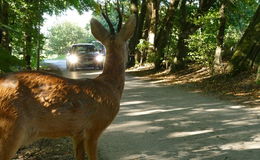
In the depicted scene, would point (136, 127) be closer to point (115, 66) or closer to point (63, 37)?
point (115, 66)

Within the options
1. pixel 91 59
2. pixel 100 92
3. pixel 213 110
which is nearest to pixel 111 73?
pixel 100 92

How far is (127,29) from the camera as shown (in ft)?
13.9

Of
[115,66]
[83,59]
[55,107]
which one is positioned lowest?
[55,107]

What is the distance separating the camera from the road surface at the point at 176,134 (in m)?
5.80

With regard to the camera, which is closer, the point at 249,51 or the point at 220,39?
the point at 249,51

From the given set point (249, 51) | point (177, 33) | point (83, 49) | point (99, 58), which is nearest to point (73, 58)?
point (83, 49)

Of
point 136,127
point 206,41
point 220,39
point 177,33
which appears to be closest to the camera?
point 136,127

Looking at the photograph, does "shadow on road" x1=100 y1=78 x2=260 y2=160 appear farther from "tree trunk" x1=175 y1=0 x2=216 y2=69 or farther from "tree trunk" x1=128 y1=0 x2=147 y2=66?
"tree trunk" x1=128 y1=0 x2=147 y2=66

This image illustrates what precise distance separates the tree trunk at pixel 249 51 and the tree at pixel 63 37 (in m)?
61.8

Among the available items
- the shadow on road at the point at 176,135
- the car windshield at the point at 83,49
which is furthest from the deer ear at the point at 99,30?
the car windshield at the point at 83,49

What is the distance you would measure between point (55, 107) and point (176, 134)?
159 inches

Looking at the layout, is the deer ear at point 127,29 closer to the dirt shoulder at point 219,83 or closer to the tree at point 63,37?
the dirt shoulder at point 219,83

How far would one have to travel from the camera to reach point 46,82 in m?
3.58

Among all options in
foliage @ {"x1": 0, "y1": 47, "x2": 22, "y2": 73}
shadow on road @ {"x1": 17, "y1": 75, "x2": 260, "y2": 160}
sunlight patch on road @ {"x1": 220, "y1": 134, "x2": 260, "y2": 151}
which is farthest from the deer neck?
sunlight patch on road @ {"x1": 220, "y1": 134, "x2": 260, "y2": 151}
